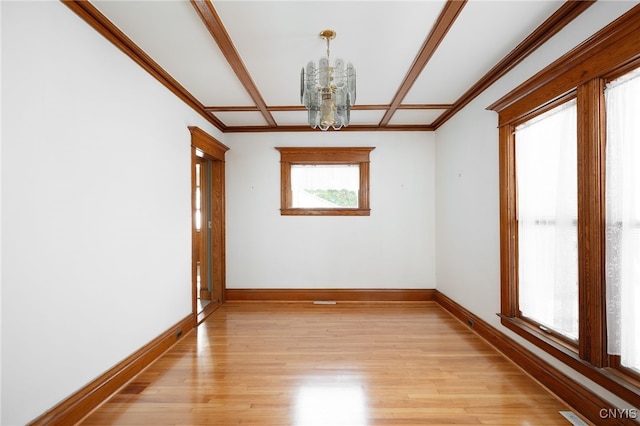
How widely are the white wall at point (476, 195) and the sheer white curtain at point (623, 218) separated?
0.43m

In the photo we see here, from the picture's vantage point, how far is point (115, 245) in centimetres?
239

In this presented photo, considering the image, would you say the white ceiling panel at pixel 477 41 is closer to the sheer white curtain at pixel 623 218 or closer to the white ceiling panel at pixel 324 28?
the white ceiling panel at pixel 324 28

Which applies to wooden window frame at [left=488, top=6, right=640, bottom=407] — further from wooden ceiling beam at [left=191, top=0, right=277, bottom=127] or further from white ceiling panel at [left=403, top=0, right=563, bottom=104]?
wooden ceiling beam at [left=191, top=0, right=277, bottom=127]

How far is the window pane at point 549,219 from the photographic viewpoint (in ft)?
7.16

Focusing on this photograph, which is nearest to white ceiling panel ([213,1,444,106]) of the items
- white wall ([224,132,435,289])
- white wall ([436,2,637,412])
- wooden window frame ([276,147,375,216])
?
white wall ([436,2,637,412])

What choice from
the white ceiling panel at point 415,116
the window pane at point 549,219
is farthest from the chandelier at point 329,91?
the white ceiling panel at point 415,116

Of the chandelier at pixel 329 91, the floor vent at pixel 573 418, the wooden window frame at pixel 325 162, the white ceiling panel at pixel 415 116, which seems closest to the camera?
the floor vent at pixel 573 418

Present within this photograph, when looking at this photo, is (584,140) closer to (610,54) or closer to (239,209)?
(610,54)

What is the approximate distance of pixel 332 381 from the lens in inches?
97.7

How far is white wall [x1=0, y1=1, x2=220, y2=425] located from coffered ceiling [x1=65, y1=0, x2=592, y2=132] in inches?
11.5

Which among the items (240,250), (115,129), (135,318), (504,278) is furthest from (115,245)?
(504,278)

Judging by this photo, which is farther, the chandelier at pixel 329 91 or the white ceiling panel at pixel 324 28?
the chandelier at pixel 329 91

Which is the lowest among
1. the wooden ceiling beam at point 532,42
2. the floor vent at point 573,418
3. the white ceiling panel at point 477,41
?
the floor vent at point 573,418

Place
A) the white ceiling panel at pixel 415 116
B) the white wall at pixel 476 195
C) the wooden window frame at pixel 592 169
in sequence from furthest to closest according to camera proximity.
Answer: the white ceiling panel at pixel 415 116, the white wall at pixel 476 195, the wooden window frame at pixel 592 169
